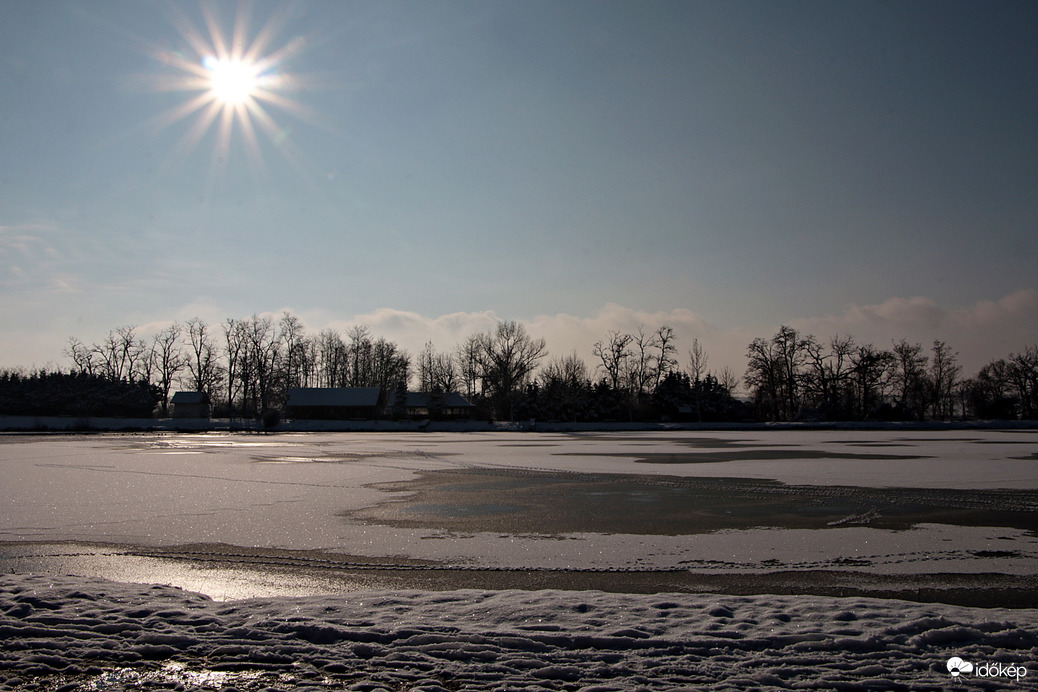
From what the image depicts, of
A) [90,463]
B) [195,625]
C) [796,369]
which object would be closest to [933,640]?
[195,625]

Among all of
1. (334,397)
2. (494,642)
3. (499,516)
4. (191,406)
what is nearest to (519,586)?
(494,642)

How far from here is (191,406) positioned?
3172 inches

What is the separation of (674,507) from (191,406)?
266 feet

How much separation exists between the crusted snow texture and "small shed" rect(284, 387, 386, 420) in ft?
237

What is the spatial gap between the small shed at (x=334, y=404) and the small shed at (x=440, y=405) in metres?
4.52

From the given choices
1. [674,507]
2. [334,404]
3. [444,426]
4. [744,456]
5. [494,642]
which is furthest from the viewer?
[334,404]

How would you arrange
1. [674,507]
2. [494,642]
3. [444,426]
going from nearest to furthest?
[494,642] → [674,507] → [444,426]

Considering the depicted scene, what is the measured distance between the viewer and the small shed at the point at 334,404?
76250mm

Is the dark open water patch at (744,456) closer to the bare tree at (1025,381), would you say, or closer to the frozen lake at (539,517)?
the frozen lake at (539,517)

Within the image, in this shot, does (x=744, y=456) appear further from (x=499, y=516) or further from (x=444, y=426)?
(x=444, y=426)

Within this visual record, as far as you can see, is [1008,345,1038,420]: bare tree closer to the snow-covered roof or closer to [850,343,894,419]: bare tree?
[850,343,894,419]: bare tree

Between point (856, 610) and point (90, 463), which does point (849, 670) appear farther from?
point (90, 463)

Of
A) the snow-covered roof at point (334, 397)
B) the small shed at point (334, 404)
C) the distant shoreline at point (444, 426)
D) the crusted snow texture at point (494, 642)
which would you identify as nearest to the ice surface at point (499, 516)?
the crusted snow texture at point (494, 642)

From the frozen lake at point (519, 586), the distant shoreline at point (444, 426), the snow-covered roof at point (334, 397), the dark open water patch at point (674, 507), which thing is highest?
the snow-covered roof at point (334, 397)
